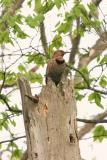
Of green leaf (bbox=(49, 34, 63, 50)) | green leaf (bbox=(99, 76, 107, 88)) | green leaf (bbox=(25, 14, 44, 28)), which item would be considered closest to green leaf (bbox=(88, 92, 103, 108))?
green leaf (bbox=(99, 76, 107, 88))

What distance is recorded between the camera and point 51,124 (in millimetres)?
3322

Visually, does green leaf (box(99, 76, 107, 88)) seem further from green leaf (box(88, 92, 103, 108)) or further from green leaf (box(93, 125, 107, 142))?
green leaf (box(93, 125, 107, 142))

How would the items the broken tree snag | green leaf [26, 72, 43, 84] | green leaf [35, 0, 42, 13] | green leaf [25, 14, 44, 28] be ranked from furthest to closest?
green leaf [26, 72, 43, 84], green leaf [35, 0, 42, 13], green leaf [25, 14, 44, 28], the broken tree snag

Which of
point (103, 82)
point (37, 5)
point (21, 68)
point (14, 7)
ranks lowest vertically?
point (103, 82)

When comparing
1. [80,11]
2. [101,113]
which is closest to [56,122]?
[80,11]

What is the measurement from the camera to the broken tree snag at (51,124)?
3283mm

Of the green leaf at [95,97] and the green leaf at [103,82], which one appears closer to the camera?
the green leaf at [95,97]

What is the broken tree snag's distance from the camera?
3283 millimetres

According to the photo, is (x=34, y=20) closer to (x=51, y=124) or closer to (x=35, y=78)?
(x=35, y=78)

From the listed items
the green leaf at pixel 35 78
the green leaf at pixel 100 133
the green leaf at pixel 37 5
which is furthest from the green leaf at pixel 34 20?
the green leaf at pixel 100 133

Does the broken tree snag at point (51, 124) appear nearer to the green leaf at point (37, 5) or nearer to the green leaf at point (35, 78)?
the green leaf at point (37, 5)

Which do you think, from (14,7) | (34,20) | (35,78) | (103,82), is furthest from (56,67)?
(14,7)

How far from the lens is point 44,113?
3.35m

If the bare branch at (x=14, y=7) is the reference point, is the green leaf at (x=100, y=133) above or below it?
below
